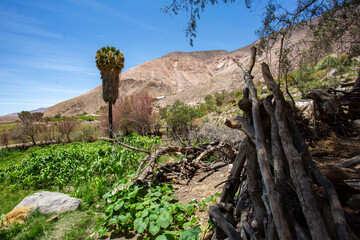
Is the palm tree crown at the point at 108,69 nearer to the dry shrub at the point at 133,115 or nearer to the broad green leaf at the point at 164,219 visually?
the dry shrub at the point at 133,115

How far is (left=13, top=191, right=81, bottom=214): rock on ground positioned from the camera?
3.86 metres

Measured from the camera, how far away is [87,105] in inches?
2768

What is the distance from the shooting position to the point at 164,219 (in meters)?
2.34

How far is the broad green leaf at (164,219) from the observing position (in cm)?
228

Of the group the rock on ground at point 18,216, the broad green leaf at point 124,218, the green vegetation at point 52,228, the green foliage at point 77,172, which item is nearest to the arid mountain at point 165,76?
the green foliage at point 77,172

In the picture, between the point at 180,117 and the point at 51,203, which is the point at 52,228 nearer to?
the point at 51,203

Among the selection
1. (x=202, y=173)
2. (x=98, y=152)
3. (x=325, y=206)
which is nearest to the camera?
(x=325, y=206)

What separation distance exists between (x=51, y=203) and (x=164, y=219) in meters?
3.04

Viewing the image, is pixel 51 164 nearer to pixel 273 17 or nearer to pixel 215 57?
pixel 273 17

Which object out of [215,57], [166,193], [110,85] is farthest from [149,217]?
[215,57]

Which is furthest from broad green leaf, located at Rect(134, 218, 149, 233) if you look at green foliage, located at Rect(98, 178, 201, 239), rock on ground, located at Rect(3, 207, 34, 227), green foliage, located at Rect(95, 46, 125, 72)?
green foliage, located at Rect(95, 46, 125, 72)

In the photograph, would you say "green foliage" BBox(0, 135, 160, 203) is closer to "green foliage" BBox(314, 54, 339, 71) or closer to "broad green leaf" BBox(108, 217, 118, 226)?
"broad green leaf" BBox(108, 217, 118, 226)

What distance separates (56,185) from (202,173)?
4827 mm

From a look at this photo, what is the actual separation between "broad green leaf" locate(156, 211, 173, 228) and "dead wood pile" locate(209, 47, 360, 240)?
0.67 meters
